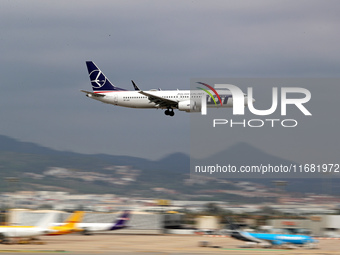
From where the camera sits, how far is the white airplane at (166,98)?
332 ft

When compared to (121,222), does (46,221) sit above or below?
above

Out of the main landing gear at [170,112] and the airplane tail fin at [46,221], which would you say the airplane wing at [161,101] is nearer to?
the main landing gear at [170,112]

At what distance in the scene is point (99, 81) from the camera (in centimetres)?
12294

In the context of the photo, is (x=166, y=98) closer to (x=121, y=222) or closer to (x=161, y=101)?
(x=161, y=101)

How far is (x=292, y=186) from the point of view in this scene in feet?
570

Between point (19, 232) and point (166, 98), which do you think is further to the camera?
point (166, 98)

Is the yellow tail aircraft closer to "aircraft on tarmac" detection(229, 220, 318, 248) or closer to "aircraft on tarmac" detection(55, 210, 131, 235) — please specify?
"aircraft on tarmac" detection(55, 210, 131, 235)

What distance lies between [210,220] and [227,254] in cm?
3027

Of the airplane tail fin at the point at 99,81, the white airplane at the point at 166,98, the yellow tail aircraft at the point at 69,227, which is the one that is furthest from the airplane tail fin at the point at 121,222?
the airplane tail fin at the point at 99,81

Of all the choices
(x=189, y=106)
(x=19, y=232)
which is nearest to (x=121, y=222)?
(x=19, y=232)

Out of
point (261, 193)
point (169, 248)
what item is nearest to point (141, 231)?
point (169, 248)

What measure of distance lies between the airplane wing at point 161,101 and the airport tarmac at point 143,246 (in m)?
27.4

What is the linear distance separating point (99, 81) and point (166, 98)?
21260mm

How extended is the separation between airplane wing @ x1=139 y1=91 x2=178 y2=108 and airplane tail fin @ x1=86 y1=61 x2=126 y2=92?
456 inches
